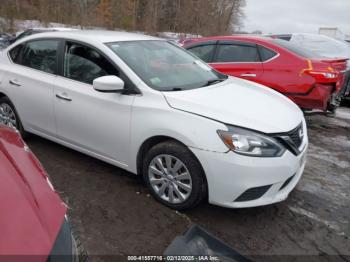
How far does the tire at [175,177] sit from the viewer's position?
2.84m

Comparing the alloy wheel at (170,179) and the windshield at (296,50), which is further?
the windshield at (296,50)

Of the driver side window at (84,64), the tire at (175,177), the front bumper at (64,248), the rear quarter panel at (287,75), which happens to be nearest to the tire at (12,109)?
the driver side window at (84,64)

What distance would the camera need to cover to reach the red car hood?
4.09ft

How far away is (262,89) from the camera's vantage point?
3834mm

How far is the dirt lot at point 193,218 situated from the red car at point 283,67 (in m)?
1.77

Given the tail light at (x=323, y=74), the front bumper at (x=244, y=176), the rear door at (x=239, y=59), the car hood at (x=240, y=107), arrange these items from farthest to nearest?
the rear door at (x=239, y=59) < the tail light at (x=323, y=74) < the car hood at (x=240, y=107) < the front bumper at (x=244, y=176)

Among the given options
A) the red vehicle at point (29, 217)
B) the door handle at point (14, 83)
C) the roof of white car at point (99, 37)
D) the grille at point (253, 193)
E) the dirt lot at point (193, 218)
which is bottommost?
the dirt lot at point (193, 218)

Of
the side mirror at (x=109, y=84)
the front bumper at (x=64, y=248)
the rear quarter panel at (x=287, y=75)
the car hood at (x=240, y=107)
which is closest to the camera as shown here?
the front bumper at (x=64, y=248)

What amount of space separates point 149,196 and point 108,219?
527 mm

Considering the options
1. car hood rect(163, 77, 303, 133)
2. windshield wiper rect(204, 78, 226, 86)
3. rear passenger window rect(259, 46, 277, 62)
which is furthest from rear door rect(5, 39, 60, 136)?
rear passenger window rect(259, 46, 277, 62)

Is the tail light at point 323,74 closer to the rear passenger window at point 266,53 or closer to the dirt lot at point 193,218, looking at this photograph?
the rear passenger window at point 266,53

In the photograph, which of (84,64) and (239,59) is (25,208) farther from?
(239,59)

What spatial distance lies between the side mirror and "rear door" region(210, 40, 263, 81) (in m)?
3.44

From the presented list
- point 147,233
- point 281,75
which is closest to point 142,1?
point 281,75
